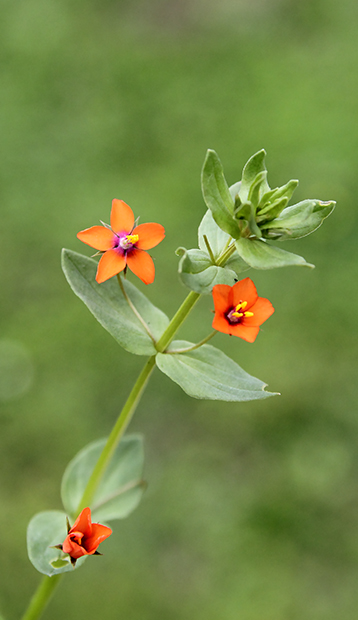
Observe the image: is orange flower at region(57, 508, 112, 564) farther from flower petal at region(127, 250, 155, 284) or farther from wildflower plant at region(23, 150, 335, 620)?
flower petal at region(127, 250, 155, 284)

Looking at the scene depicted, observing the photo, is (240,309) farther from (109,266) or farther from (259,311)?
(109,266)

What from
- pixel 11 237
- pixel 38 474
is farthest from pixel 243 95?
pixel 38 474

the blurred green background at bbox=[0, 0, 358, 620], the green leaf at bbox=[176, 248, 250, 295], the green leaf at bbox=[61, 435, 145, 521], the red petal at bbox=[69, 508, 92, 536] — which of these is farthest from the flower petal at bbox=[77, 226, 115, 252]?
the blurred green background at bbox=[0, 0, 358, 620]

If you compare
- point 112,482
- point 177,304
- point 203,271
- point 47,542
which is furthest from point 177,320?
point 177,304

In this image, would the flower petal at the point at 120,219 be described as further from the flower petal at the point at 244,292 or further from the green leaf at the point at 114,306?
the flower petal at the point at 244,292

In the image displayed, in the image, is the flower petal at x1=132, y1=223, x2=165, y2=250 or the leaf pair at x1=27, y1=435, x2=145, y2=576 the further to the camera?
the leaf pair at x1=27, y1=435, x2=145, y2=576
